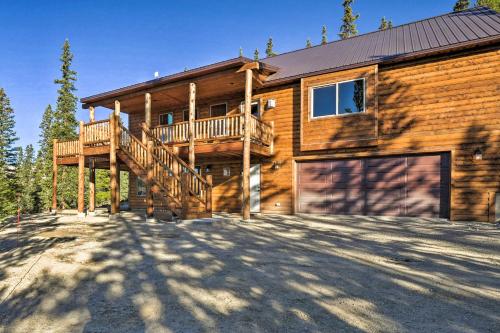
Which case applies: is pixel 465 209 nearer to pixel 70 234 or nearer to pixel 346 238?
pixel 346 238

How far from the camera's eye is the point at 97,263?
4980 mm

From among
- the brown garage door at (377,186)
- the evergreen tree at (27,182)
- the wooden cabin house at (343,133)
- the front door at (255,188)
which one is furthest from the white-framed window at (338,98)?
the evergreen tree at (27,182)

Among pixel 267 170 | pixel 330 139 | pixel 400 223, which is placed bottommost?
pixel 400 223

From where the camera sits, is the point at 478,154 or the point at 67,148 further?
the point at 67,148

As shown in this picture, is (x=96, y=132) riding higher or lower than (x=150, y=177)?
higher

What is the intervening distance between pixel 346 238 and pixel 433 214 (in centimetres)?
505

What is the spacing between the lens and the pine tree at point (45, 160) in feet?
109

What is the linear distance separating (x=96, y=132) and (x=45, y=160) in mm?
32250

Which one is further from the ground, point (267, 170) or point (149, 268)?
point (267, 170)

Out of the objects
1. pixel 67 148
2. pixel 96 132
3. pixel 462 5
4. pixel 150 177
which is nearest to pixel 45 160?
pixel 67 148

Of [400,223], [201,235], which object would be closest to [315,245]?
[201,235]

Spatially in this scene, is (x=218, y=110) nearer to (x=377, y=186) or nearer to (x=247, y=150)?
(x=247, y=150)

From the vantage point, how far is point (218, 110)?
1485 cm

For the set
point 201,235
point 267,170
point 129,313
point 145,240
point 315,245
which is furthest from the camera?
point 267,170
